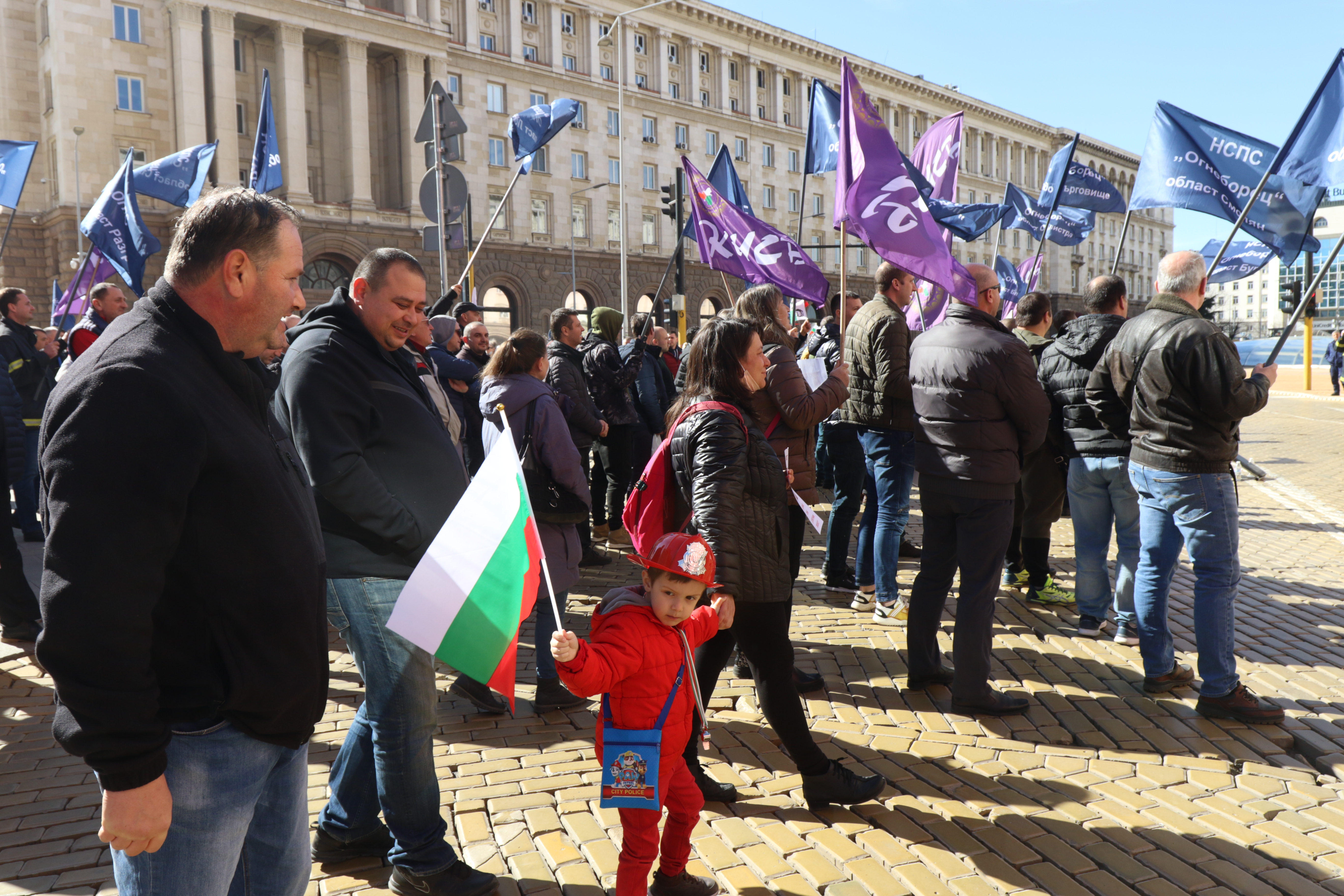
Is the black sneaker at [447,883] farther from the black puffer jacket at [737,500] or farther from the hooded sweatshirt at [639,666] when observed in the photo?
the black puffer jacket at [737,500]

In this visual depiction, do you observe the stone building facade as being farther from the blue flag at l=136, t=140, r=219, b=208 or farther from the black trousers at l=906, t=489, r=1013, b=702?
the black trousers at l=906, t=489, r=1013, b=702

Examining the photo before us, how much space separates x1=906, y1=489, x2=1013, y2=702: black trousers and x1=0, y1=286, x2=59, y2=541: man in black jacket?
22.3 ft

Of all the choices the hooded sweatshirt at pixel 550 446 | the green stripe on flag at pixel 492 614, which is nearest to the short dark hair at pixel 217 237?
the green stripe on flag at pixel 492 614

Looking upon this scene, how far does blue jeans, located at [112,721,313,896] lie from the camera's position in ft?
5.65

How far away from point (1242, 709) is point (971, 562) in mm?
1427

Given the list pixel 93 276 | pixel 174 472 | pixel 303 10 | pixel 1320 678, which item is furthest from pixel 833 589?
pixel 303 10

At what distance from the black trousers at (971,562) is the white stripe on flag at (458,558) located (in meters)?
2.78

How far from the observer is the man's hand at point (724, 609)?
118 inches

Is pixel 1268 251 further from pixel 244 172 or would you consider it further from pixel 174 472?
pixel 244 172

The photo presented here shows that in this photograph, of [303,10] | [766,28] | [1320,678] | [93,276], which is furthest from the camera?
[766,28]

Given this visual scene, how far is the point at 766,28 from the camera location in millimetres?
56219

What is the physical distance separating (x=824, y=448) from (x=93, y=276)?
30.0 feet

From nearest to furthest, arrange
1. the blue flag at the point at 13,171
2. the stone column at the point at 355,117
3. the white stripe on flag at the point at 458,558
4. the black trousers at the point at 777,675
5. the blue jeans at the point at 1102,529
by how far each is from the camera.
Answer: the white stripe on flag at the point at 458,558 < the black trousers at the point at 777,675 < the blue jeans at the point at 1102,529 < the blue flag at the point at 13,171 < the stone column at the point at 355,117

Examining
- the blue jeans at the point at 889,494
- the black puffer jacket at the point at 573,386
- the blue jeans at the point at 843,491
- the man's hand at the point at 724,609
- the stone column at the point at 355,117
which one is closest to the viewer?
the man's hand at the point at 724,609
